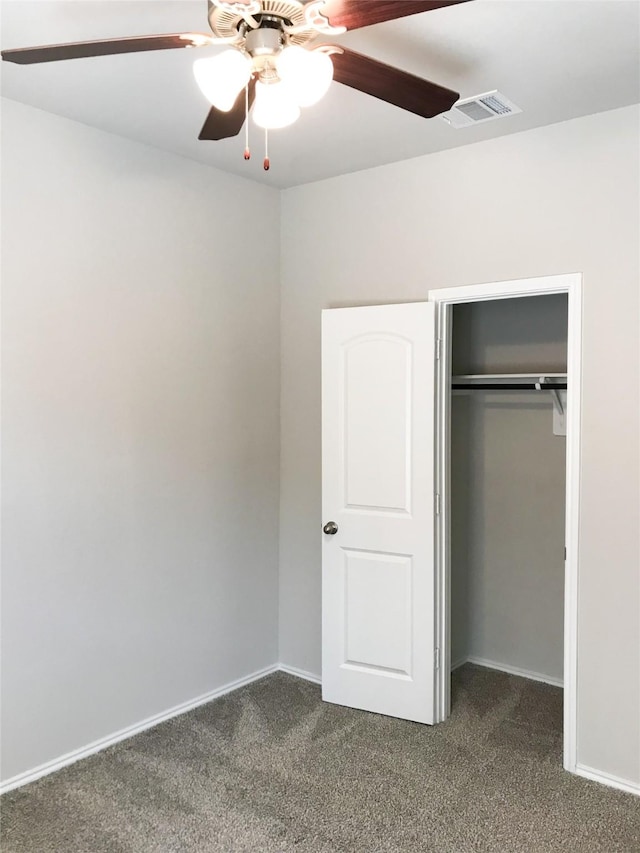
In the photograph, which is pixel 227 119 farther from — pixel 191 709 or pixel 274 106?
pixel 191 709

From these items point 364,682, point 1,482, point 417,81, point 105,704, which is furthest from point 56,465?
point 417,81

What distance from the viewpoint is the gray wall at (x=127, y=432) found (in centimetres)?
293

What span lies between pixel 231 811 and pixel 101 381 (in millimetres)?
1892

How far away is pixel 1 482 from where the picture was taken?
2848 mm

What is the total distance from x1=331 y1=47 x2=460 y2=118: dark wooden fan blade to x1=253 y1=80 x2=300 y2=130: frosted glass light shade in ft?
0.51

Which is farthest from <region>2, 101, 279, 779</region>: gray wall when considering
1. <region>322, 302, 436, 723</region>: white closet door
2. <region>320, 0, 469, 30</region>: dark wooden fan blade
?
<region>320, 0, 469, 30</region>: dark wooden fan blade

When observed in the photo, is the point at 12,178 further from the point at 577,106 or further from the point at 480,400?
→ the point at 480,400

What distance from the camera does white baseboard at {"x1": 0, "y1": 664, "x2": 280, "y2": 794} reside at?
9.65 feet

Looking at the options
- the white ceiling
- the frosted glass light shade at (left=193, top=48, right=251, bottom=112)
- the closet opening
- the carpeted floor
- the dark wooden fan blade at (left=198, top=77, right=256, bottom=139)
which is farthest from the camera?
the closet opening

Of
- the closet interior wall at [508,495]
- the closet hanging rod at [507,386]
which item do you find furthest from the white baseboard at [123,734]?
the closet hanging rod at [507,386]

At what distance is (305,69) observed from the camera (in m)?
1.60

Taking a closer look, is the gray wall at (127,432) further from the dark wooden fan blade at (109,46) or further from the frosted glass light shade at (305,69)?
the frosted glass light shade at (305,69)

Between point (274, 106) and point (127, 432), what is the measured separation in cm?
193

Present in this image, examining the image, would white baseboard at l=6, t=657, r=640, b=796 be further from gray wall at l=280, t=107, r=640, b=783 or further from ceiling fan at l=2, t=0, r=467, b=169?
ceiling fan at l=2, t=0, r=467, b=169
